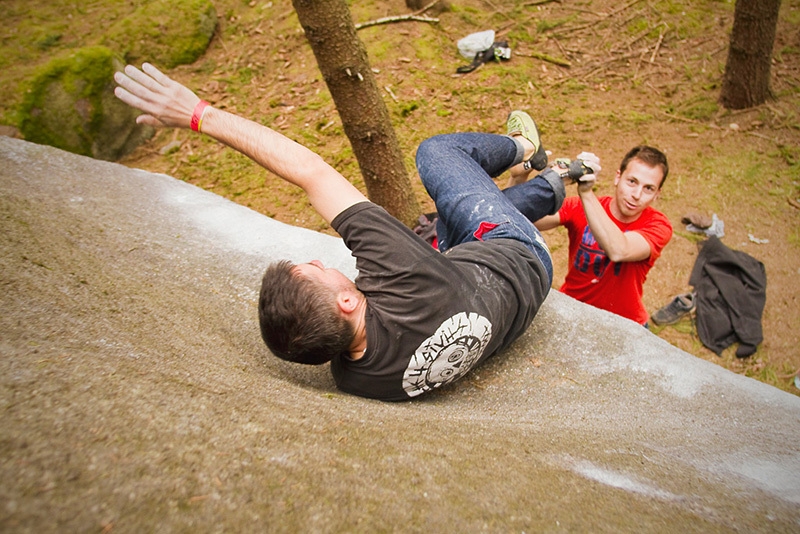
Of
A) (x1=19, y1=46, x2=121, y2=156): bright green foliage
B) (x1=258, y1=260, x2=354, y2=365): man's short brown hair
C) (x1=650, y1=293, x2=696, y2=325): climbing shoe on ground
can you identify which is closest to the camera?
(x1=258, y1=260, x2=354, y2=365): man's short brown hair

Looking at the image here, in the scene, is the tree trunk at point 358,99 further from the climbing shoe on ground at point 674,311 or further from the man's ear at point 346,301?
the climbing shoe on ground at point 674,311

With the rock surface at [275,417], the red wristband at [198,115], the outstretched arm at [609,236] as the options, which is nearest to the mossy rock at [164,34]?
the rock surface at [275,417]

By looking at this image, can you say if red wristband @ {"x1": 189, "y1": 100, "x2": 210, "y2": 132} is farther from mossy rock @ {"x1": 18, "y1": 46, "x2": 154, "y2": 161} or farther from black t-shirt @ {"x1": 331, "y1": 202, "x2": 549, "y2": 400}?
mossy rock @ {"x1": 18, "y1": 46, "x2": 154, "y2": 161}

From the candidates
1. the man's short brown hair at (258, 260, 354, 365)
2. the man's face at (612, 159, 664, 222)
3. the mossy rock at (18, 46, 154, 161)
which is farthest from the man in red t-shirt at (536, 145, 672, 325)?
the mossy rock at (18, 46, 154, 161)

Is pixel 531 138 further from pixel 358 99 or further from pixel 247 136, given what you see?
pixel 247 136

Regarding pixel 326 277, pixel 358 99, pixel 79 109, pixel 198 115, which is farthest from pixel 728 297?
pixel 79 109

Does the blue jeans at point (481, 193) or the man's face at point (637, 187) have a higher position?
the blue jeans at point (481, 193)

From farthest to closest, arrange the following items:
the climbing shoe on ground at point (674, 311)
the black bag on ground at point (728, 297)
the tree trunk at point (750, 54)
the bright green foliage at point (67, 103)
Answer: the bright green foliage at point (67, 103) → the tree trunk at point (750, 54) → the climbing shoe on ground at point (674, 311) → the black bag on ground at point (728, 297)

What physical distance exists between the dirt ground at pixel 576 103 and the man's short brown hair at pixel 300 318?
2.83 m

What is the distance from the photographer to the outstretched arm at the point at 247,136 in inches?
78.7

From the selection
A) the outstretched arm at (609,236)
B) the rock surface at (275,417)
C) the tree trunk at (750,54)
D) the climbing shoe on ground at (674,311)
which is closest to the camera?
the rock surface at (275,417)

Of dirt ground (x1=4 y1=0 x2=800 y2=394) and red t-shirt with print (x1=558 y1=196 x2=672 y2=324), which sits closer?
red t-shirt with print (x1=558 y1=196 x2=672 y2=324)

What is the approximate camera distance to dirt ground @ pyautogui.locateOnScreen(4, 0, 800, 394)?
468cm

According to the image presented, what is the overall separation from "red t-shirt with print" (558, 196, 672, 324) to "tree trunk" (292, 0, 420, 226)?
1.21 meters
